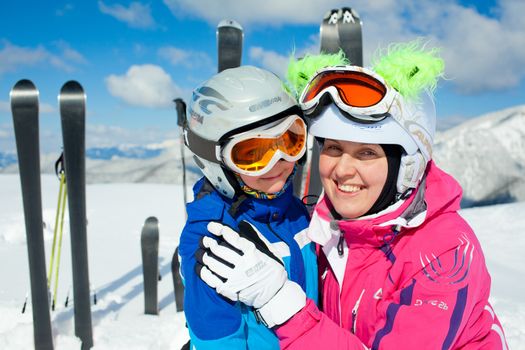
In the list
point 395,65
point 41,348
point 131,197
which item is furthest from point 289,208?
point 131,197

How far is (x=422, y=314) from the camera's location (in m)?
1.27

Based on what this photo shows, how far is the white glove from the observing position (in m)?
1.36

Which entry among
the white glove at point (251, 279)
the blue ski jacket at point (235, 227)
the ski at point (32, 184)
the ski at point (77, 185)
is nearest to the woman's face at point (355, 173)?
the blue ski jacket at point (235, 227)

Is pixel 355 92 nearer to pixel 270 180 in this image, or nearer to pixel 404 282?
pixel 270 180

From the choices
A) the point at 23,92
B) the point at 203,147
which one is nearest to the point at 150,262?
the point at 23,92

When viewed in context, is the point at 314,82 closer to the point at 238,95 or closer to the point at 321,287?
the point at 238,95

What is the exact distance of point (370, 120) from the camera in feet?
4.73

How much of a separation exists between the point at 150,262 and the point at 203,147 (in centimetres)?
249

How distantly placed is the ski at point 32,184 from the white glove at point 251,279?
2.04 meters

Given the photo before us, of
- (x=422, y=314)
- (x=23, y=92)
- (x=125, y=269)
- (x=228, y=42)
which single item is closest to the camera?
(x=422, y=314)

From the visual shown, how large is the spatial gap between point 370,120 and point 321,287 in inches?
28.4

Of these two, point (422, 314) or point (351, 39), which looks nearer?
point (422, 314)

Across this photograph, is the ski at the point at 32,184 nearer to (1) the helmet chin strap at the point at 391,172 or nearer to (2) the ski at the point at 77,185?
(2) the ski at the point at 77,185

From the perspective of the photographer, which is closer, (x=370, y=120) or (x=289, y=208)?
(x=370, y=120)
